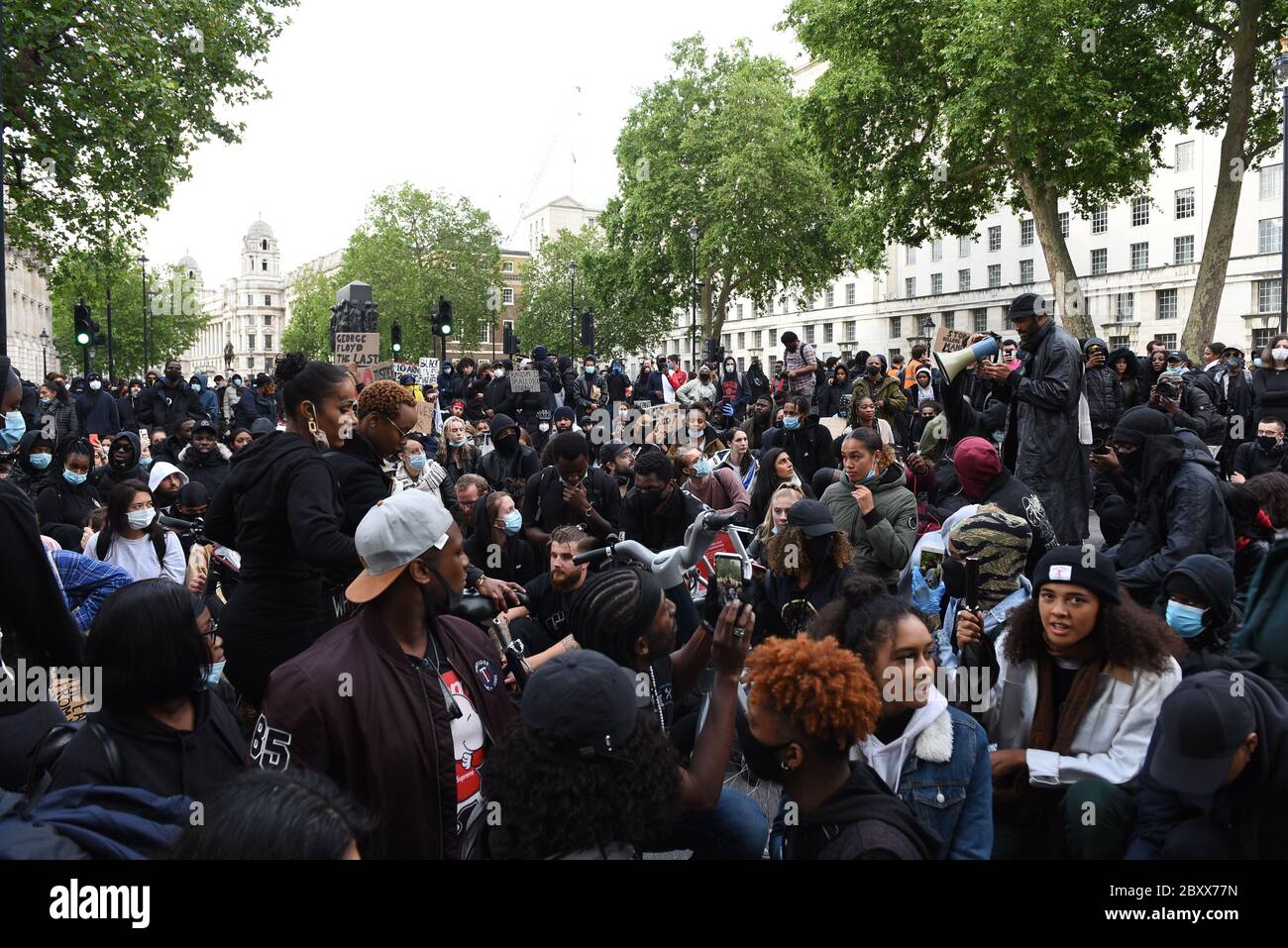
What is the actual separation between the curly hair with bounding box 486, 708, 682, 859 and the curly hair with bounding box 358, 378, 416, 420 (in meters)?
2.38

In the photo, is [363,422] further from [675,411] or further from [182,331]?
[182,331]

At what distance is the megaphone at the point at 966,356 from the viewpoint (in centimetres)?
720

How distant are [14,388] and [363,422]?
1318 millimetres

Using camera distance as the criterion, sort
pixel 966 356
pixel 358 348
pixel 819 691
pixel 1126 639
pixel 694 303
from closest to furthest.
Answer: pixel 819 691, pixel 1126 639, pixel 966 356, pixel 358 348, pixel 694 303

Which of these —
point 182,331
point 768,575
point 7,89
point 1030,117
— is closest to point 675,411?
point 768,575

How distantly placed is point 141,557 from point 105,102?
1486 centimetres

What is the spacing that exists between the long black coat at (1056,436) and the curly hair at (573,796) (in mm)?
5332

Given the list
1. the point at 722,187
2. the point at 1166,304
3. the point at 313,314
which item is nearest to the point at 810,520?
the point at 722,187

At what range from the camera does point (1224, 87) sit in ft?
82.6

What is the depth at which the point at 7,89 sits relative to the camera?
16.3 m

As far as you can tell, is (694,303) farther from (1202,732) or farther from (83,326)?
(1202,732)

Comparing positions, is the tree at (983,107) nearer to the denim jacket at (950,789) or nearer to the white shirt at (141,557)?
the white shirt at (141,557)

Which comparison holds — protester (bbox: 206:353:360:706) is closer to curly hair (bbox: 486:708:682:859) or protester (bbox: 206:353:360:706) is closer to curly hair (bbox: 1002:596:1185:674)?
curly hair (bbox: 486:708:682:859)

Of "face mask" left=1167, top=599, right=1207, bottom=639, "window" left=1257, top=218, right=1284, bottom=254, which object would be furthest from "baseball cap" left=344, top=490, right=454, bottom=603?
"window" left=1257, top=218, right=1284, bottom=254
